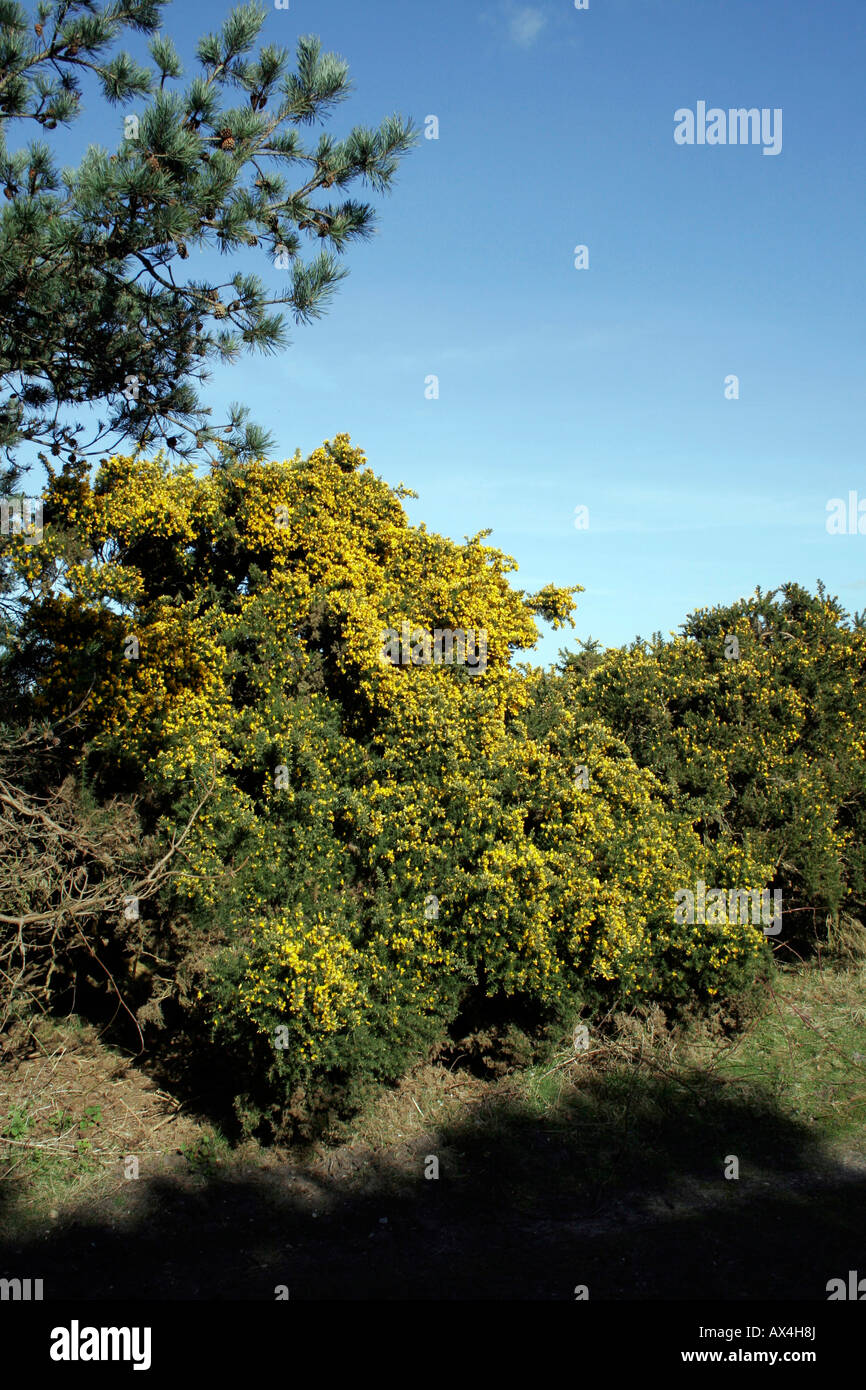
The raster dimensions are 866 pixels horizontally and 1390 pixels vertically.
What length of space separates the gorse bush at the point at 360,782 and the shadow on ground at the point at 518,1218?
772 millimetres

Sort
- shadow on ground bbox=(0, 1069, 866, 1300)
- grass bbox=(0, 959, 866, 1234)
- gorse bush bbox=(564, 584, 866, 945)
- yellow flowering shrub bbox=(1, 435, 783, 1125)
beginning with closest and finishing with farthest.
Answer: shadow on ground bbox=(0, 1069, 866, 1300)
grass bbox=(0, 959, 866, 1234)
yellow flowering shrub bbox=(1, 435, 783, 1125)
gorse bush bbox=(564, 584, 866, 945)

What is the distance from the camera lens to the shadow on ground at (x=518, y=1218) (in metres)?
5.64

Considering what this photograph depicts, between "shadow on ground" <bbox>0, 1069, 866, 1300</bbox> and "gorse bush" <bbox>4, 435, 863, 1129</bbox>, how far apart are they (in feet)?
2.53

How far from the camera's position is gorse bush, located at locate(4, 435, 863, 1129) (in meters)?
7.68

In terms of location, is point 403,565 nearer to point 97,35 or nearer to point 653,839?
point 653,839

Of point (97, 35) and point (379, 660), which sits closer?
point (97, 35)

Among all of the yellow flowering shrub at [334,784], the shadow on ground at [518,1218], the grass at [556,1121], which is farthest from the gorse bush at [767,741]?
the shadow on ground at [518,1218]

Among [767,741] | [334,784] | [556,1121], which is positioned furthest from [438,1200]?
[767,741]

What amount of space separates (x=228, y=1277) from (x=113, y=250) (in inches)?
262

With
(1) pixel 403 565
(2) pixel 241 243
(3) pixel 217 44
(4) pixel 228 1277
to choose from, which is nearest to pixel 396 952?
(4) pixel 228 1277

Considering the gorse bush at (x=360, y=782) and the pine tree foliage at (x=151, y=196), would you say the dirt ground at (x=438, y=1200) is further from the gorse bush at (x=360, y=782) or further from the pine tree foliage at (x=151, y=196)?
the pine tree foliage at (x=151, y=196)

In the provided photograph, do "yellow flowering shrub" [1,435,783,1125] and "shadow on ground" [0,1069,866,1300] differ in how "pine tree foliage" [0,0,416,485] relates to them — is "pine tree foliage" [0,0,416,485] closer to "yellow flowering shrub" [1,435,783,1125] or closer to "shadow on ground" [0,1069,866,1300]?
"yellow flowering shrub" [1,435,783,1125]

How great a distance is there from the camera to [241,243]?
20.5 ft

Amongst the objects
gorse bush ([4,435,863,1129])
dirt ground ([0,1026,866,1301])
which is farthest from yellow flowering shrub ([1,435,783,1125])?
dirt ground ([0,1026,866,1301])
